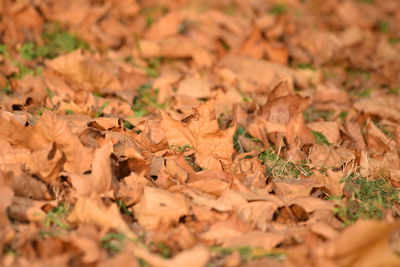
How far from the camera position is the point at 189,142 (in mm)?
2439

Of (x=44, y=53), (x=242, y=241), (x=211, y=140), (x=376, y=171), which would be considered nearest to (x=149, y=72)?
(x=44, y=53)

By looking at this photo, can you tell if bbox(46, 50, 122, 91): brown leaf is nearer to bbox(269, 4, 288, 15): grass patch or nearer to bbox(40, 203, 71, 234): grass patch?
bbox(40, 203, 71, 234): grass patch

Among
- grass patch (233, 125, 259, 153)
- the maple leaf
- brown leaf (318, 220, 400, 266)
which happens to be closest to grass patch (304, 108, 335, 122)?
grass patch (233, 125, 259, 153)

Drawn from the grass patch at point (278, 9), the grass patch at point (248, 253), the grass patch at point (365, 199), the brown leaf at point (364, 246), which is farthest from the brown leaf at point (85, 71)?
the grass patch at point (278, 9)

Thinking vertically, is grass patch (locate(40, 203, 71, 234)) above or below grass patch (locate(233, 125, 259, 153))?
above

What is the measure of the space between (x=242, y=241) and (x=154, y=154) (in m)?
0.68

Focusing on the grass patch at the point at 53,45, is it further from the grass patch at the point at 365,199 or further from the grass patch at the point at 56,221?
the grass patch at the point at 365,199

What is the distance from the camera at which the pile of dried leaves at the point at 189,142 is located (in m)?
1.79

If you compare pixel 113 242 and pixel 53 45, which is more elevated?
pixel 113 242

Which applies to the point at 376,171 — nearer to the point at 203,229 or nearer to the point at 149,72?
the point at 203,229

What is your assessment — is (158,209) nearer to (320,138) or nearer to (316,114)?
(320,138)

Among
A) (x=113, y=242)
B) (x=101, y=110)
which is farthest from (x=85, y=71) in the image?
(x=113, y=242)

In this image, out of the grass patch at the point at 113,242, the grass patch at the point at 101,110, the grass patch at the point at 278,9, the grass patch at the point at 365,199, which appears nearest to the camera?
the grass patch at the point at 113,242

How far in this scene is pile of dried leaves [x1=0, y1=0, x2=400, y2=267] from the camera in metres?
1.79
